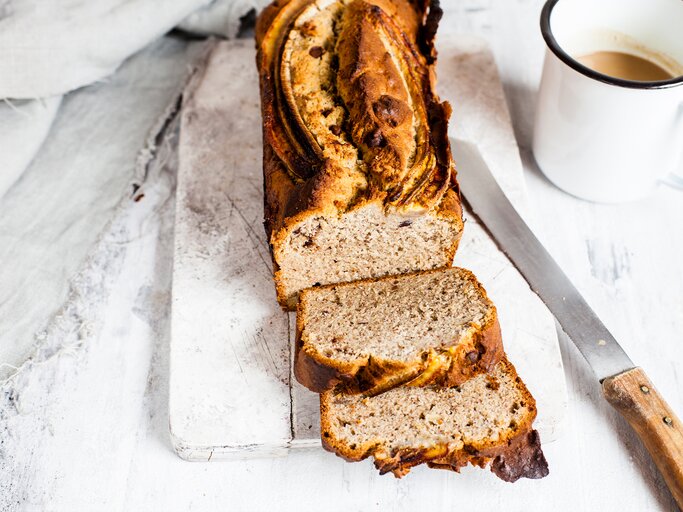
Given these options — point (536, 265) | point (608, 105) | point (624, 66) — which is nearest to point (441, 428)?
point (536, 265)

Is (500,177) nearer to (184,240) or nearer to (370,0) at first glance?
(370,0)

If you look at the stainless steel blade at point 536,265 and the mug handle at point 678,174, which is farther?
the mug handle at point 678,174

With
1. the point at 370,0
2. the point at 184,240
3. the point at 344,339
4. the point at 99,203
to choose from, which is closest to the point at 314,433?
the point at 344,339

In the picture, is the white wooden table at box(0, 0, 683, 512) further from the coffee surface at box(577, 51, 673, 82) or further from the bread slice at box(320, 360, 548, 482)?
the coffee surface at box(577, 51, 673, 82)

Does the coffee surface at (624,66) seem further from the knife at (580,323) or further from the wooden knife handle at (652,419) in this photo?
the wooden knife handle at (652,419)

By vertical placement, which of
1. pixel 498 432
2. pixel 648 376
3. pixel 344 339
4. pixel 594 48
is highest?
pixel 594 48

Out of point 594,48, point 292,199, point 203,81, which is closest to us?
point 292,199

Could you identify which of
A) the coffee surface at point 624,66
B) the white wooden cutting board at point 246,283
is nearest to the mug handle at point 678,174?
the coffee surface at point 624,66
